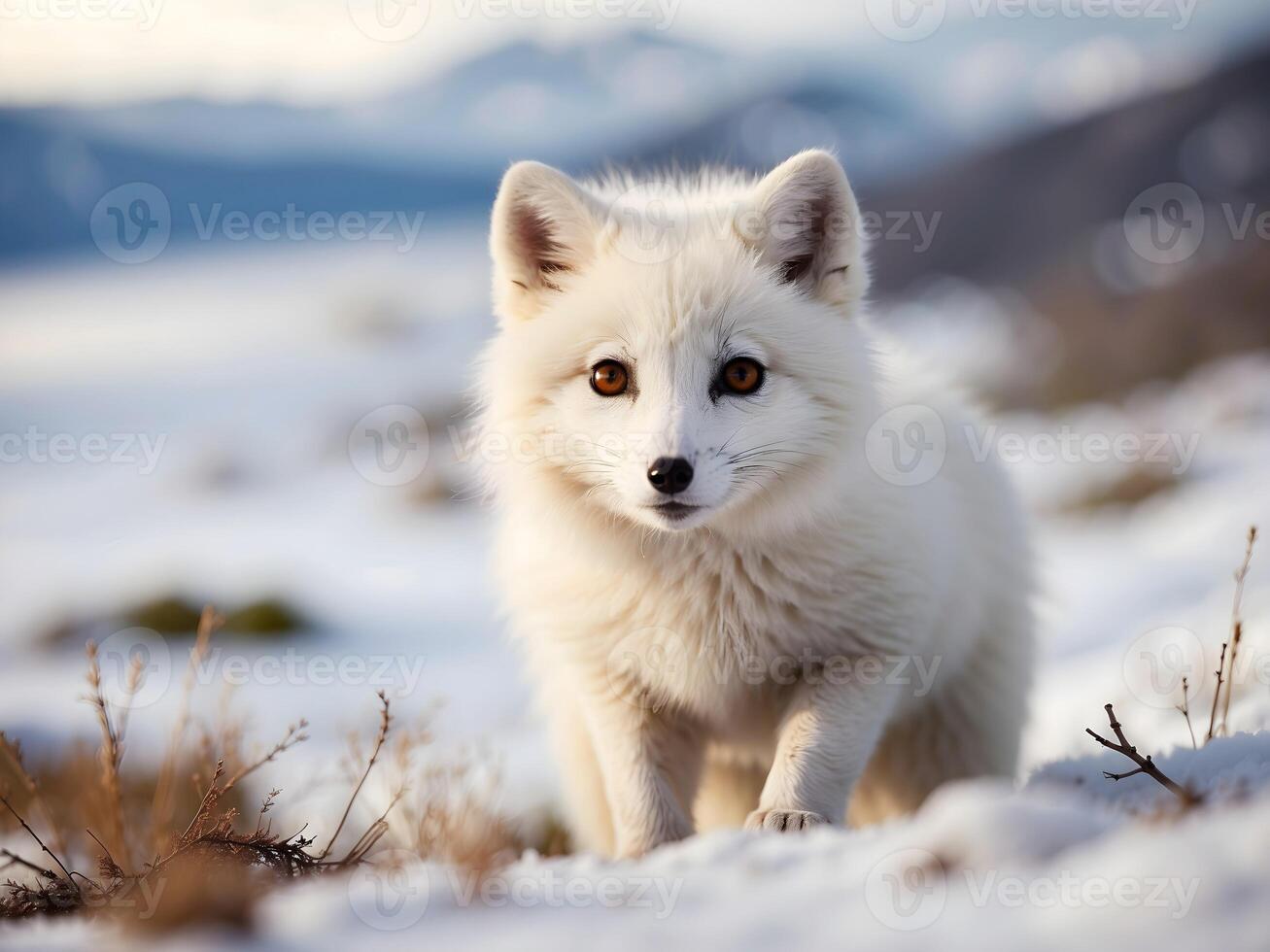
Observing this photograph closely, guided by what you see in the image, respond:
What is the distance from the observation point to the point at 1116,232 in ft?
86.2

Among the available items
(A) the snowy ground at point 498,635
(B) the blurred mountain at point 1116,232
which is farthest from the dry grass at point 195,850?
(B) the blurred mountain at point 1116,232

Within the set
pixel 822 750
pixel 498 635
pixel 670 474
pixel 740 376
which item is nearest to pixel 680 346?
pixel 740 376

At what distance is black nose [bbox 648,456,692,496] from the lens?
240 cm

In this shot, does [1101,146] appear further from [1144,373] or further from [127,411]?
[127,411]

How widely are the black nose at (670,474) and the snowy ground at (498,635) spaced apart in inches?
33.7

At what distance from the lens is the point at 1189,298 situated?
51.1 feet

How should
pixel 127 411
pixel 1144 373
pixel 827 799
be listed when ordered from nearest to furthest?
pixel 827 799 < pixel 1144 373 < pixel 127 411

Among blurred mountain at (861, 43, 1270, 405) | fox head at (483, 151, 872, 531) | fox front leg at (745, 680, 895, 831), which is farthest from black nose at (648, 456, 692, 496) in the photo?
blurred mountain at (861, 43, 1270, 405)

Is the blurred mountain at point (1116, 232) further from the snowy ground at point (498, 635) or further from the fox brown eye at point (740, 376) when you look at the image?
the fox brown eye at point (740, 376)

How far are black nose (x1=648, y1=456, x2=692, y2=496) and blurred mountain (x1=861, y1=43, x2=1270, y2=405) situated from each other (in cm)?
1401

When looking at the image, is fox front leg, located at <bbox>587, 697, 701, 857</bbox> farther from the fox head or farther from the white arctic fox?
the fox head

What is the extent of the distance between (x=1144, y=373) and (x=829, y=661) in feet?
46.5

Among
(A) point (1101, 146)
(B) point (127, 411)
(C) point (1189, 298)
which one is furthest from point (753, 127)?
(B) point (127, 411)

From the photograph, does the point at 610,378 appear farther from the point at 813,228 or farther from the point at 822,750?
the point at 822,750
